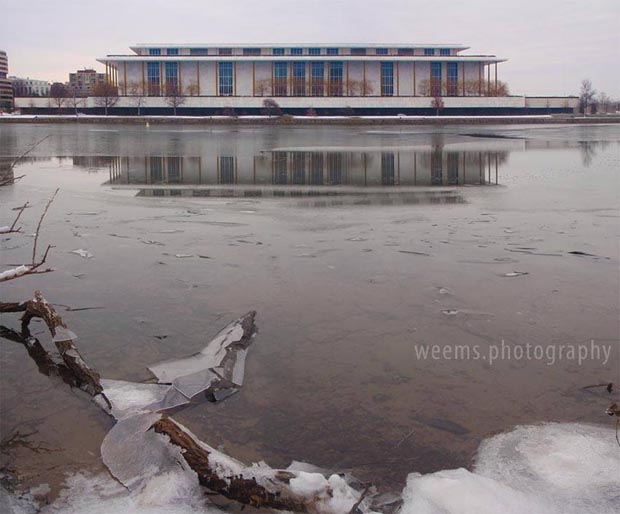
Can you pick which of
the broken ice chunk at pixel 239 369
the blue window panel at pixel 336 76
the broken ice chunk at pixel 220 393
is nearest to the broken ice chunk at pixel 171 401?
the broken ice chunk at pixel 220 393

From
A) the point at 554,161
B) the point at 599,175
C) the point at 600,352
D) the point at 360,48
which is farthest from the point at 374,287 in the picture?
the point at 360,48

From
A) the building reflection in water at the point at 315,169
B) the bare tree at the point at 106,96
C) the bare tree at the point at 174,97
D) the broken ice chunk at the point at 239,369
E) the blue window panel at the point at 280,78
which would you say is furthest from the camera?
the blue window panel at the point at 280,78

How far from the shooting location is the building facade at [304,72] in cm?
9169

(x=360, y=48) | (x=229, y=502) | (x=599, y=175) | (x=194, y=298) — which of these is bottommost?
(x=229, y=502)

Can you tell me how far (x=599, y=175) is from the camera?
52.1ft

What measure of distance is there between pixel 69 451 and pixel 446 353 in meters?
2.52

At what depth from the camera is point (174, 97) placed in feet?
288

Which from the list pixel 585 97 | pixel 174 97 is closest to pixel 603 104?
pixel 585 97

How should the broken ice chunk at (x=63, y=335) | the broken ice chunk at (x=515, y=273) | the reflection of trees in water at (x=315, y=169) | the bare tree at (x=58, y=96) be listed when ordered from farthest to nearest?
the bare tree at (x=58, y=96) < the reflection of trees in water at (x=315, y=169) < the broken ice chunk at (x=515, y=273) < the broken ice chunk at (x=63, y=335)

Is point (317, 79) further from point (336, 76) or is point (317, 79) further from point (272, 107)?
point (272, 107)

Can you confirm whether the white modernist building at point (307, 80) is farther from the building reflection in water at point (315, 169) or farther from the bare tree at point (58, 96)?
the building reflection in water at point (315, 169)

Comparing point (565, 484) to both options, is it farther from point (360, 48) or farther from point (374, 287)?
point (360, 48)

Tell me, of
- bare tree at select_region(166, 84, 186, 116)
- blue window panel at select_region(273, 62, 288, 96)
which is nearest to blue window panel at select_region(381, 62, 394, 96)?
blue window panel at select_region(273, 62, 288, 96)

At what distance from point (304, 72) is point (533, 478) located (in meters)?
93.6
